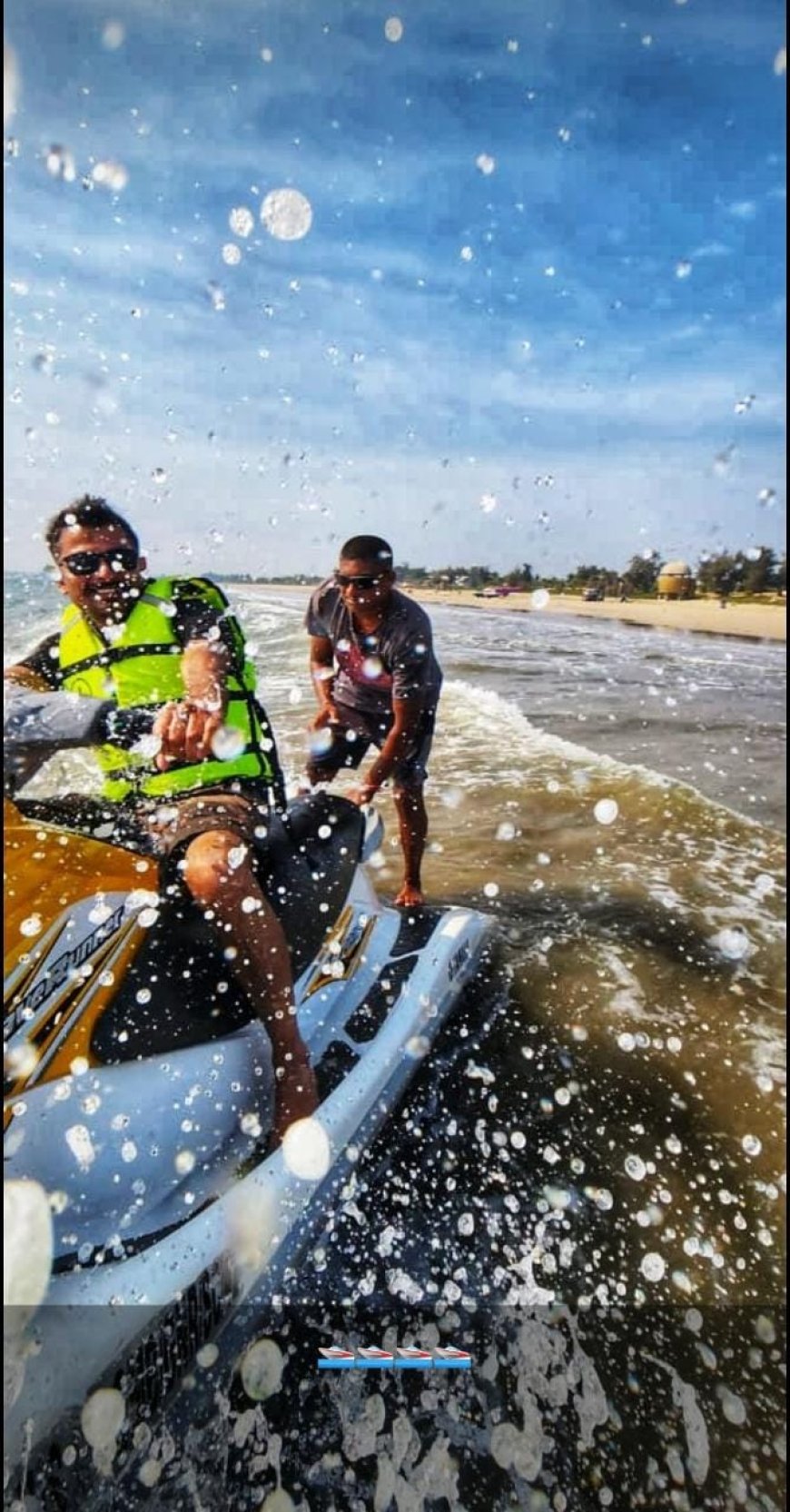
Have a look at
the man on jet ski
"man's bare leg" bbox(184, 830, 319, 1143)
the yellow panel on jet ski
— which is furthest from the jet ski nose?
the yellow panel on jet ski

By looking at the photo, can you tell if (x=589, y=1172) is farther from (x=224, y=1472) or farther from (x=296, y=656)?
(x=296, y=656)

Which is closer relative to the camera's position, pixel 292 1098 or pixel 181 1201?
pixel 181 1201

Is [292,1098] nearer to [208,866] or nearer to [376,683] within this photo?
[208,866]

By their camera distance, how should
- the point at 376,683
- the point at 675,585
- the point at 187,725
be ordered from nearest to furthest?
the point at 187,725
the point at 376,683
the point at 675,585

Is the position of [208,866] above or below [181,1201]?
above

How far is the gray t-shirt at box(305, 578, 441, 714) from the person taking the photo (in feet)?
10.0

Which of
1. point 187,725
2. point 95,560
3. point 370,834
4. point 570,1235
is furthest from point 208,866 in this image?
point 570,1235

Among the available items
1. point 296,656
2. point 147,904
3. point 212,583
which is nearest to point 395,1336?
point 147,904

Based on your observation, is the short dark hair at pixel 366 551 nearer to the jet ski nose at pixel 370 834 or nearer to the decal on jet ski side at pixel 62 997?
the jet ski nose at pixel 370 834

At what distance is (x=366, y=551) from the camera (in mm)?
2918

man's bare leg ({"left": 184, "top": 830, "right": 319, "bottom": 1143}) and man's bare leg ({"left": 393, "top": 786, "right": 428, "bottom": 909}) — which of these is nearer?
man's bare leg ({"left": 184, "top": 830, "right": 319, "bottom": 1143})

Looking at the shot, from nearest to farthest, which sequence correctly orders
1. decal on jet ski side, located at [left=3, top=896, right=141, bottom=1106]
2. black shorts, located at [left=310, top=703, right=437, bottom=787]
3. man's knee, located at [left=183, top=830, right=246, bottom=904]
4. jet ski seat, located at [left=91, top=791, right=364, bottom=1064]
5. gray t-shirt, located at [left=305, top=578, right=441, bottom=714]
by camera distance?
1. decal on jet ski side, located at [left=3, top=896, right=141, bottom=1106]
2. jet ski seat, located at [left=91, top=791, right=364, bottom=1064]
3. man's knee, located at [left=183, top=830, right=246, bottom=904]
4. gray t-shirt, located at [left=305, top=578, right=441, bottom=714]
5. black shorts, located at [left=310, top=703, right=437, bottom=787]

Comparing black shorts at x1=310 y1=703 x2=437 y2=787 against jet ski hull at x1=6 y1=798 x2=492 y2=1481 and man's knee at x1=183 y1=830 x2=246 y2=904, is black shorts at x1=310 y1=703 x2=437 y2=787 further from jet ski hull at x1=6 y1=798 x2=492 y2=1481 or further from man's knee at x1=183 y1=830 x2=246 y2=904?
man's knee at x1=183 y1=830 x2=246 y2=904

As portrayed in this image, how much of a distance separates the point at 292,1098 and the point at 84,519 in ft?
4.51
